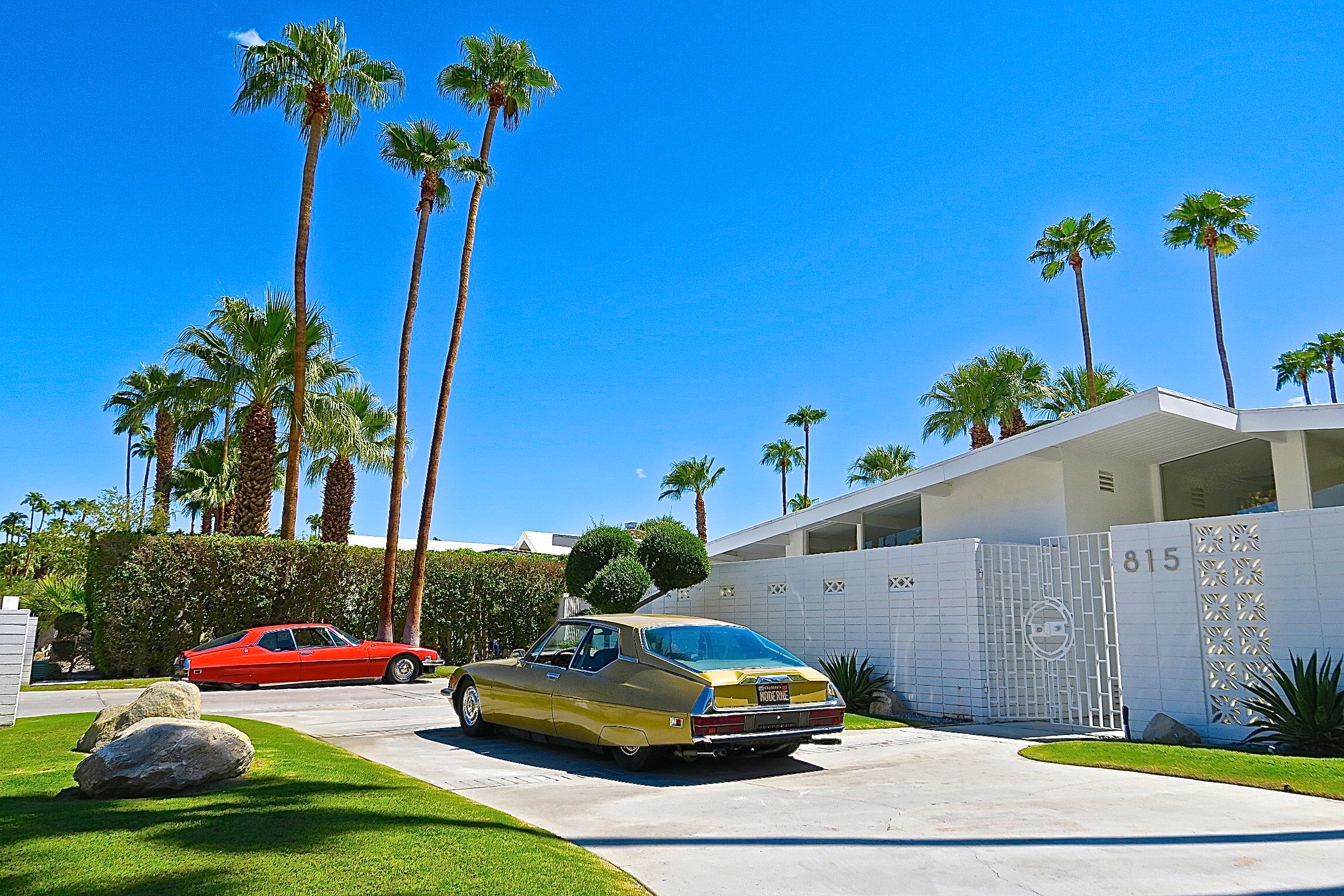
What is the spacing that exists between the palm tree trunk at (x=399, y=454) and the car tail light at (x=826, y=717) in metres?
15.2

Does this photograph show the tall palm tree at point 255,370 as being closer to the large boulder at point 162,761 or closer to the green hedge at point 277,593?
the green hedge at point 277,593

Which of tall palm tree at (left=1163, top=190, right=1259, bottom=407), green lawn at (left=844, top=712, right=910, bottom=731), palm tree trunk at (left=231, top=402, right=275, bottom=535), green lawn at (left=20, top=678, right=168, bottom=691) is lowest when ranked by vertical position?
green lawn at (left=20, top=678, right=168, bottom=691)

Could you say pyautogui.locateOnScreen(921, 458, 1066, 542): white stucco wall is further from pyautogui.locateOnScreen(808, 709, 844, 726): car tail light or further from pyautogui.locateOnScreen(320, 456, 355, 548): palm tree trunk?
A: pyautogui.locateOnScreen(320, 456, 355, 548): palm tree trunk

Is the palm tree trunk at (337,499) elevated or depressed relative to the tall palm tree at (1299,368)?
depressed

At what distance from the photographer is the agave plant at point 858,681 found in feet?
45.5

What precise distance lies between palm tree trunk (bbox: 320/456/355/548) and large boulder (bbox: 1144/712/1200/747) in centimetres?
2200

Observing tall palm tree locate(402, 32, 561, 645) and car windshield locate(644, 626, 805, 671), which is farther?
tall palm tree locate(402, 32, 561, 645)

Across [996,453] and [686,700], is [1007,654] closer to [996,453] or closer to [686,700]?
[996,453]

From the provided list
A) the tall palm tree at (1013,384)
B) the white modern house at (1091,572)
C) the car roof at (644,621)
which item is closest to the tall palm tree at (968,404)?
the tall palm tree at (1013,384)

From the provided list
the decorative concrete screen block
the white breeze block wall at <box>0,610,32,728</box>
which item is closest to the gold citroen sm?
the decorative concrete screen block

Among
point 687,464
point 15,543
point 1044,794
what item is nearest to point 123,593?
point 1044,794

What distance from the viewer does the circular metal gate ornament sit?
13344mm

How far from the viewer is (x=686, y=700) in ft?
25.9

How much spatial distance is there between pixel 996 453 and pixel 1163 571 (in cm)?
453
